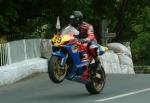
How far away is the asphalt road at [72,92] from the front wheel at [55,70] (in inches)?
18.6

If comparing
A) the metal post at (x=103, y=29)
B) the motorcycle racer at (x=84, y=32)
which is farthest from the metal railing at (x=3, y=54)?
the metal post at (x=103, y=29)

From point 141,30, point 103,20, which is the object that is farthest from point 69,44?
point 141,30

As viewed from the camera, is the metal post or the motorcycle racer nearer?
the motorcycle racer

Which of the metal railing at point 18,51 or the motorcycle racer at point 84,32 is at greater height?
the motorcycle racer at point 84,32

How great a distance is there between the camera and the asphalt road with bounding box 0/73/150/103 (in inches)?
487

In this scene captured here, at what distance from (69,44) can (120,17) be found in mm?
24471

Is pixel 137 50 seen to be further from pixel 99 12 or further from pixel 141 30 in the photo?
pixel 99 12

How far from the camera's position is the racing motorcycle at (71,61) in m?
12.4

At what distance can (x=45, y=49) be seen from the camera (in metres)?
20.9

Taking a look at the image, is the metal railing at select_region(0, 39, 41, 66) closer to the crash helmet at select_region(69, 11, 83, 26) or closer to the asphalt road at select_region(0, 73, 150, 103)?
the asphalt road at select_region(0, 73, 150, 103)

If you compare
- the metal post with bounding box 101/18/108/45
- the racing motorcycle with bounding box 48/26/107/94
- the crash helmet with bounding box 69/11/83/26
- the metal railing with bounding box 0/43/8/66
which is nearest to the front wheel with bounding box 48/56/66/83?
the racing motorcycle with bounding box 48/26/107/94

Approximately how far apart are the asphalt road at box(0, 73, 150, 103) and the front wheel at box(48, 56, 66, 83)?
472 millimetres

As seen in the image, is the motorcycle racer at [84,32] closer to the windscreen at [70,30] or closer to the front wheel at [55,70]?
the windscreen at [70,30]

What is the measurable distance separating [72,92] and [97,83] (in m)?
0.77
